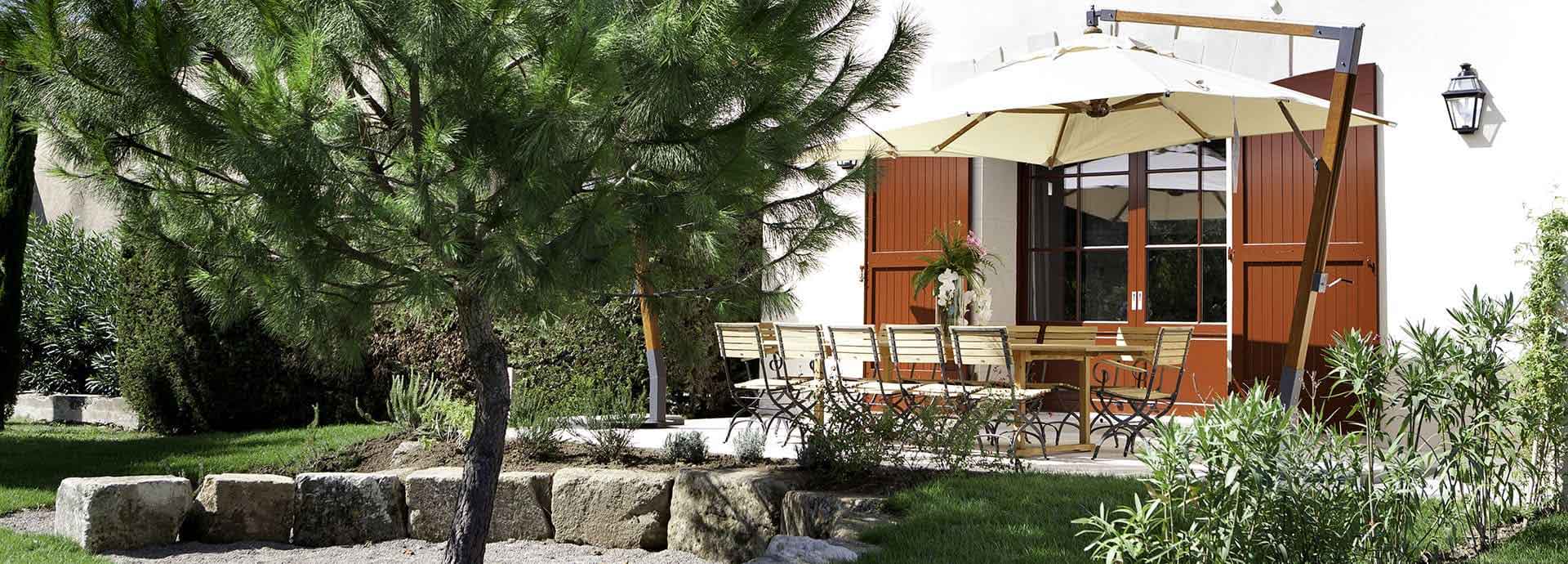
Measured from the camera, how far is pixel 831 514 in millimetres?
4473

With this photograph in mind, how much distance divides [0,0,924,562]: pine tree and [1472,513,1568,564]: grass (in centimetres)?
237

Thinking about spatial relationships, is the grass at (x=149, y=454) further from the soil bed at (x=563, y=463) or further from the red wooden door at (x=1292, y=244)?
the red wooden door at (x=1292, y=244)

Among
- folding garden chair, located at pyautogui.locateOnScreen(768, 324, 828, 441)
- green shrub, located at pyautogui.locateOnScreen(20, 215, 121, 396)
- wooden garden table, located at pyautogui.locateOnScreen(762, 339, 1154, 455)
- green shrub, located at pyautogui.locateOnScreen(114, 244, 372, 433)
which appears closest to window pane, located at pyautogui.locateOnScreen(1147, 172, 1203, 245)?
wooden garden table, located at pyautogui.locateOnScreen(762, 339, 1154, 455)

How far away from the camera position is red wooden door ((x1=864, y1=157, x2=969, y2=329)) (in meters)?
8.13

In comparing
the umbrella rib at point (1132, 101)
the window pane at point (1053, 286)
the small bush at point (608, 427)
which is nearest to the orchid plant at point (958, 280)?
the window pane at point (1053, 286)

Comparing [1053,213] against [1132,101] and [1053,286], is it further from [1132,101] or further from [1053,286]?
[1132,101]

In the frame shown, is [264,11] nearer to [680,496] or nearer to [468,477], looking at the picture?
[468,477]

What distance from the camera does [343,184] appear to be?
10.3ft

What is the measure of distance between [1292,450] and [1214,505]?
0.25m

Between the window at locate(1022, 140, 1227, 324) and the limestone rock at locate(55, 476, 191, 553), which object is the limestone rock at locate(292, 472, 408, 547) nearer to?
the limestone rock at locate(55, 476, 191, 553)

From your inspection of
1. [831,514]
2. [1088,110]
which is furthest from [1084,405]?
[831,514]

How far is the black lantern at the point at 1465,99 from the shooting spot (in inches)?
233

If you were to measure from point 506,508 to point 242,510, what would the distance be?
1.18 meters

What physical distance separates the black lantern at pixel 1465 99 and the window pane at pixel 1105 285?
2.24 metres
